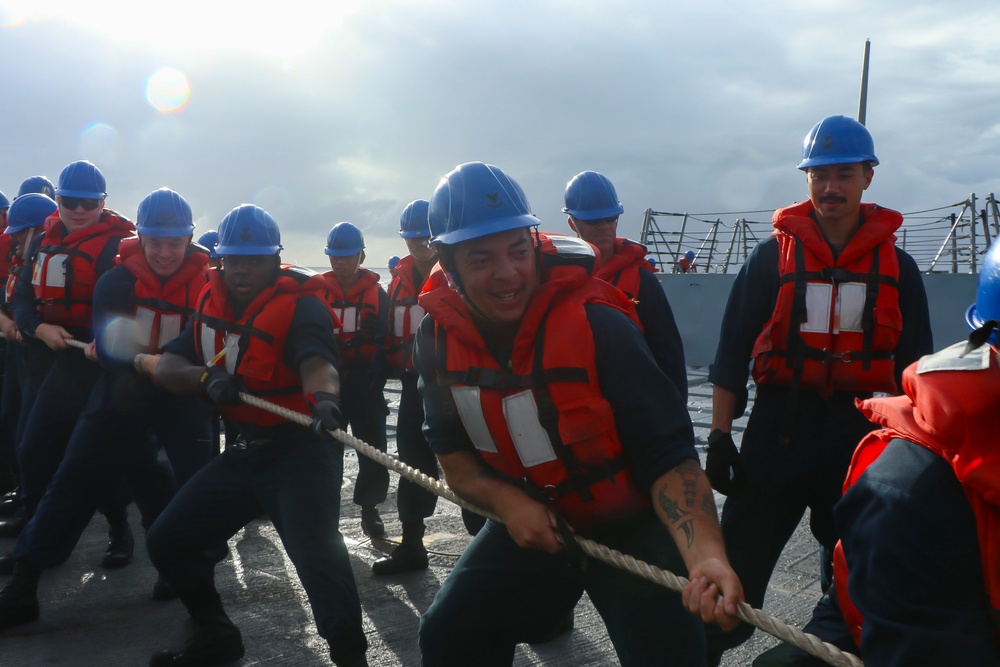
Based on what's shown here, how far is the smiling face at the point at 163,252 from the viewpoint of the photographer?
480 cm

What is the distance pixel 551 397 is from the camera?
7.17ft

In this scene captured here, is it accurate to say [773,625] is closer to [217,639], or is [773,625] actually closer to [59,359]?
[217,639]

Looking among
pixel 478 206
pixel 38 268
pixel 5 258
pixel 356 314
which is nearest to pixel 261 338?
pixel 478 206

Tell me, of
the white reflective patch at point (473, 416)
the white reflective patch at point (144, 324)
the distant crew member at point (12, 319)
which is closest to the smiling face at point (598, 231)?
the white reflective patch at point (473, 416)

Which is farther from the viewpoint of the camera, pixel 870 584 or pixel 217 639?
pixel 217 639

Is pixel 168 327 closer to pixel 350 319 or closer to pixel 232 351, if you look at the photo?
pixel 232 351

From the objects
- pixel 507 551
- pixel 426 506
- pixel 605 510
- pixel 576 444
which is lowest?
pixel 426 506

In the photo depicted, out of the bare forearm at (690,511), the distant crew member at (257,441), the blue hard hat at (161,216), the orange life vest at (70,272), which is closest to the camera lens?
the bare forearm at (690,511)

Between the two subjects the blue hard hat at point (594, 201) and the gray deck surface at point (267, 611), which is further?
the blue hard hat at point (594, 201)

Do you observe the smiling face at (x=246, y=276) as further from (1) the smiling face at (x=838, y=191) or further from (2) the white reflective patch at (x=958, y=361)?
(2) the white reflective patch at (x=958, y=361)

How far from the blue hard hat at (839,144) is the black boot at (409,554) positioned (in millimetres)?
3012

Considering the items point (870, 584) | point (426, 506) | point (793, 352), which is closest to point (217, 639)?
point (426, 506)

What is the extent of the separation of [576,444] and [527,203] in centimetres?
A: 73

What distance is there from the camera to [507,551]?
7.96 feet
